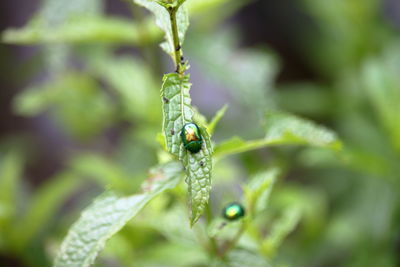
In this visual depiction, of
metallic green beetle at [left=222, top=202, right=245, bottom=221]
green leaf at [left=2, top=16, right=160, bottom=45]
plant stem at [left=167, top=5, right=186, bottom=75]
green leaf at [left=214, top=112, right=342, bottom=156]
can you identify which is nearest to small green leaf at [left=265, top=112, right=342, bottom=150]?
green leaf at [left=214, top=112, right=342, bottom=156]

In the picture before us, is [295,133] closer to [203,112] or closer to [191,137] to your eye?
[191,137]

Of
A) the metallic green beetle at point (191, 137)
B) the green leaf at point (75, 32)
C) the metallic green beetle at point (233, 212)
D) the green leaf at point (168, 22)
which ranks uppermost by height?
the green leaf at point (75, 32)

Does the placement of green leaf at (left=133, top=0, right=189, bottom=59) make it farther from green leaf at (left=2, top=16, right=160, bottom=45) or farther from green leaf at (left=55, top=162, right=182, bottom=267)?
green leaf at (left=2, top=16, right=160, bottom=45)

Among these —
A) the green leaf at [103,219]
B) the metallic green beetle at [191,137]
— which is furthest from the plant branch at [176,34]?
the green leaf at [103,219]

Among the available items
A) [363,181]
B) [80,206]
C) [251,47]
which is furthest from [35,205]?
[251,47]

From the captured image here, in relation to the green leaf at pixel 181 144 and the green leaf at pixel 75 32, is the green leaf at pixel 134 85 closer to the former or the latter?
the green leaf at pixel 75 32
